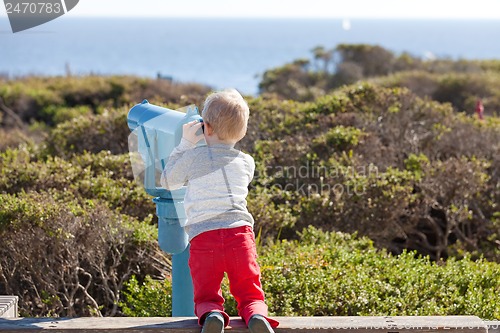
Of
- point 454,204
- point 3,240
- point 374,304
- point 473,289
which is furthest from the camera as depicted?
point 454,204

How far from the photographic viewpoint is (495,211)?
7188 mm

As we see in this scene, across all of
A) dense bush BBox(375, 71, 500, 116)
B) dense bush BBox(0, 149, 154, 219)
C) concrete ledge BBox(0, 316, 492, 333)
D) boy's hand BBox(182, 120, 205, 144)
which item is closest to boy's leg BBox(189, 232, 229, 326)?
concrete ledge BBox(0, 316, 492, 333)

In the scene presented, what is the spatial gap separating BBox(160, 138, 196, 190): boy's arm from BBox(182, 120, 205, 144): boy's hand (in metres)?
0.02

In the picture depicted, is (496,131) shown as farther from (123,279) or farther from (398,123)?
(123,279)

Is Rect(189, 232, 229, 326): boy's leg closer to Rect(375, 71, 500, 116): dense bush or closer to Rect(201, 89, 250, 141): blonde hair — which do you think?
Rect(201, 89, 250, 141): blonde hair

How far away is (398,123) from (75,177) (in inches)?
128

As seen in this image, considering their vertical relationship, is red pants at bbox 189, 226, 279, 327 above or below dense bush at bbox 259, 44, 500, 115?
above

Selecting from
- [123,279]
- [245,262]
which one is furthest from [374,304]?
[123,279]

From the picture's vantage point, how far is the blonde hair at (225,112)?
321 cm

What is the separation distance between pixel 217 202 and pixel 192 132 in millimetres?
301

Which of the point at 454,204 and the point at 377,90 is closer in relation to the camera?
the point at 454,204

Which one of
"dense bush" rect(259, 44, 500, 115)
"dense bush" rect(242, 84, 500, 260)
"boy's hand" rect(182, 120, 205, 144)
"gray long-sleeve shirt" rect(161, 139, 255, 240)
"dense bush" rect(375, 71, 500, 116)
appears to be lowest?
"dense bush" rect(259, 44, 500, 115)

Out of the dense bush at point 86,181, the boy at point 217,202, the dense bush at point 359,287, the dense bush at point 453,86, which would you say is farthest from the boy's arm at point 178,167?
the dense bush at point 453,86

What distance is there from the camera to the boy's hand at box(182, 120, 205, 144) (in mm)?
3271
